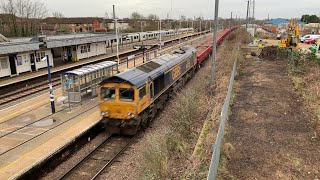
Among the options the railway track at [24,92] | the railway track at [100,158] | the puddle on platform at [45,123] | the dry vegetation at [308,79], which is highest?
the dry vegetation at [308,79]

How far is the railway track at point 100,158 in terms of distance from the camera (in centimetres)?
1023

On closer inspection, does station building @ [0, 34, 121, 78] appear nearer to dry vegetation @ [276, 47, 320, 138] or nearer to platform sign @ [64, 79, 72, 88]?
platform sign @ [64, 79, 72, 88]

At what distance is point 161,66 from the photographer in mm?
16703

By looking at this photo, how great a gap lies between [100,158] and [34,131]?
148 inches

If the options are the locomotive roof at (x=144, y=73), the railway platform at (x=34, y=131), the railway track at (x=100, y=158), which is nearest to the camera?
the railway platform at (x=34, y=131)

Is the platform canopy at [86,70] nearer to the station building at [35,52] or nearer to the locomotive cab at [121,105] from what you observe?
the locomotive cab at [121,105]

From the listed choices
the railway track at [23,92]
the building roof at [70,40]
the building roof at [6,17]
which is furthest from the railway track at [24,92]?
the building roof at [6,17]

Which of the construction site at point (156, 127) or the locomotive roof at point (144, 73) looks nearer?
the construction site at point (156, 127)

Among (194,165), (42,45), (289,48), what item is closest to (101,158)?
(194,165)

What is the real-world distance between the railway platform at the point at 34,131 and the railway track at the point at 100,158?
1.01 meters

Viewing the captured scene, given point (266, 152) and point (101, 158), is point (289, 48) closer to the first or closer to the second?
point (266, 152)

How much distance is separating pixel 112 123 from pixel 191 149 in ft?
13.2

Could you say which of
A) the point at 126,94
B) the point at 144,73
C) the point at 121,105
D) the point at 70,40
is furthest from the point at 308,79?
the point at 70,40

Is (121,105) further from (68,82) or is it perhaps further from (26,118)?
(26,118)
